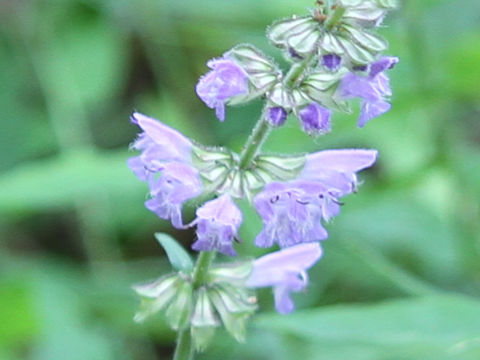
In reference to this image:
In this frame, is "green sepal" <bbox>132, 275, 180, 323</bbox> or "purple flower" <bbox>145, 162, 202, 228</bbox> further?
"green sepal" <bbox>132, 275, 180, 323</bbox>

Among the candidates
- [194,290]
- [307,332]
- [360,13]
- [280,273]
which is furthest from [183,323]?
[360,13]

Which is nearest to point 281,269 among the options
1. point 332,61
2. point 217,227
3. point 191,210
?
point 217,227

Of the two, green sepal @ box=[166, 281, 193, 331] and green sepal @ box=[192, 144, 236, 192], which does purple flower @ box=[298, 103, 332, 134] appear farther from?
green sepal @ box=[166, 281, 193, 331]

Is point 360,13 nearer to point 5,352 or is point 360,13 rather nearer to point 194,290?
point 194,290

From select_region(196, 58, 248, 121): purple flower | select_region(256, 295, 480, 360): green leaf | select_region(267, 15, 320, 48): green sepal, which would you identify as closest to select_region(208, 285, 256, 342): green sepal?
select_region(256, 295, 480, 360): green leaf

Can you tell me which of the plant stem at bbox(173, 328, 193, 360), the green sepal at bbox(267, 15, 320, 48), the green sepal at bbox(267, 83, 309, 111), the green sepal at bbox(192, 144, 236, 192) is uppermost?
the green sepal at bbox(267, 15, 320, 48)
